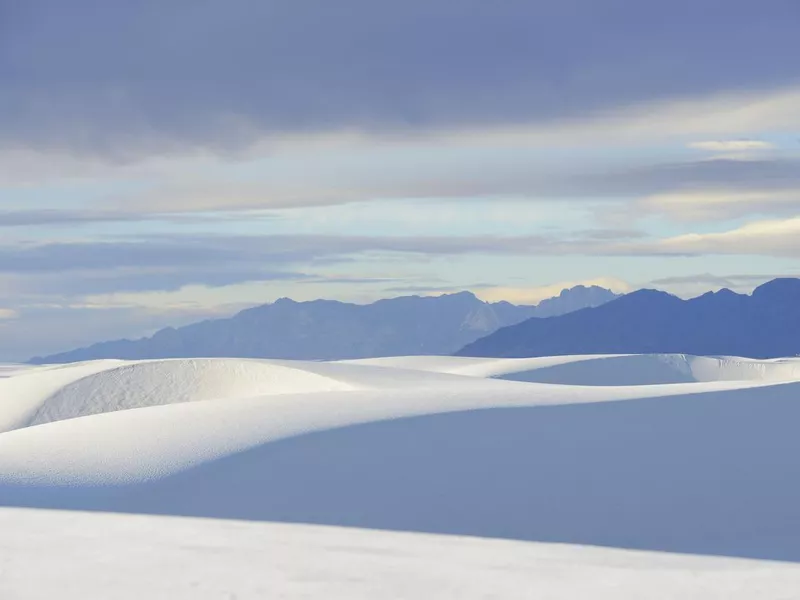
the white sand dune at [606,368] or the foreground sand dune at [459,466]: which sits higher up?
the foreground sand dune at [459,466]

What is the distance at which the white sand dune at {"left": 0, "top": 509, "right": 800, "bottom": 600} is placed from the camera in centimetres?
906

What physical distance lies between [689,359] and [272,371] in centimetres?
3927

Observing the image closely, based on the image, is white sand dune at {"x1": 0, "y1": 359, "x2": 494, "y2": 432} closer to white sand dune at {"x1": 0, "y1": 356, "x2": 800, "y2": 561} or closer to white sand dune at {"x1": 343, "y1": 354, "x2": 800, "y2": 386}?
white sand dune at {"x1": 343, "y1": 354, "x2": 800, "y2": 386}

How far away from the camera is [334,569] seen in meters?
9.87

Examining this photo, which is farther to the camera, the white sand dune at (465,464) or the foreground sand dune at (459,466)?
the white sand dune at (465,464)

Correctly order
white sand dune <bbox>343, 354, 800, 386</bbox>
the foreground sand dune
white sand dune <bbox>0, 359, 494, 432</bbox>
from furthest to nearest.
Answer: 1. white sand dune <bbox>343, 354, 800, 386</bbox>
2. white sand dune <bbox>0, 359, 494, 432</bbox>
3. the foreground sand dune

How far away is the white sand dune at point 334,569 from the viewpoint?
9062 mm

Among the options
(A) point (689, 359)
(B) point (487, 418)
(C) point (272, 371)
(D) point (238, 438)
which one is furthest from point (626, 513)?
(A) point (689, 359)

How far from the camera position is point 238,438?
18.9 m

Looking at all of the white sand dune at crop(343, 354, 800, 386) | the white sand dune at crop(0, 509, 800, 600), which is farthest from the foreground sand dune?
the white sand dune at crop(343, 354, 800, 386)

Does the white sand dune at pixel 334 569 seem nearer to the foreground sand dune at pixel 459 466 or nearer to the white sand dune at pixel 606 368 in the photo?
the foreground sand dune at pixel 459 466

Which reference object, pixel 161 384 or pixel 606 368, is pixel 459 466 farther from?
pixel 606 368

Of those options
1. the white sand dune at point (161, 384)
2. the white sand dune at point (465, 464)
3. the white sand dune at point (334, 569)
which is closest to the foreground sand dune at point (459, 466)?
the white sand dune at point (465, 464)

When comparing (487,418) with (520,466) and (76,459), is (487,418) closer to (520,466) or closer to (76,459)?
(520,466)
